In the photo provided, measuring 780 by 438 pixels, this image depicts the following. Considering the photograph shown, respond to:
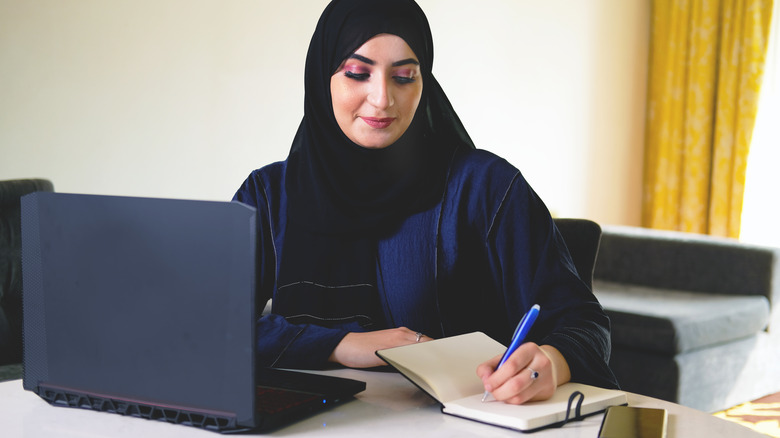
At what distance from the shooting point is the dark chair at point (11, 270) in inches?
92.7

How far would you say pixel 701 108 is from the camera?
16.1 ft

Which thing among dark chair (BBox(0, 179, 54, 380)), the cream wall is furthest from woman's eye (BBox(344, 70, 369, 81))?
the cream wall

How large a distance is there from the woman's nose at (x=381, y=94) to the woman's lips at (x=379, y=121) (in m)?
0.03

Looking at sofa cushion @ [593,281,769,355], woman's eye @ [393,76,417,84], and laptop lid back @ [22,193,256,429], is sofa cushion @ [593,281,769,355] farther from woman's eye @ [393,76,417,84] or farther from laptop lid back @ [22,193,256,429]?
laptop lid back @ [22,193,256,429]

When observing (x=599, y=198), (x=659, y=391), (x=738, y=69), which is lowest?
(x=659, y=391)

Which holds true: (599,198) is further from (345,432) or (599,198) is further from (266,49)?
(345,432)

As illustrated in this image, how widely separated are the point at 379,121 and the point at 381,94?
0.19ft

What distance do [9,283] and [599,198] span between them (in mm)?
3470

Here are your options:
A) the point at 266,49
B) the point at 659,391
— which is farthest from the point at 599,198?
the point at 266,49

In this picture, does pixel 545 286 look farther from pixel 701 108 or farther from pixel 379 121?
pixel 701 108

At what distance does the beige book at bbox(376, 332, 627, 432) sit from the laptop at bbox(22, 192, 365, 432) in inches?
5.5

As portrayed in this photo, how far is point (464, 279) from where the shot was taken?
147 centimetres

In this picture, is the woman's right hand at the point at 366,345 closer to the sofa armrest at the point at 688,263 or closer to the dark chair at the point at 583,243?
the dark chair at the point at 583,243

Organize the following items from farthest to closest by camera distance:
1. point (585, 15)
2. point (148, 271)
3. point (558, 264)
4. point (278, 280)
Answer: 1. point (585, 15)
2. point (278, 280)
3. point (558, 264)
4. point (148, 271)
